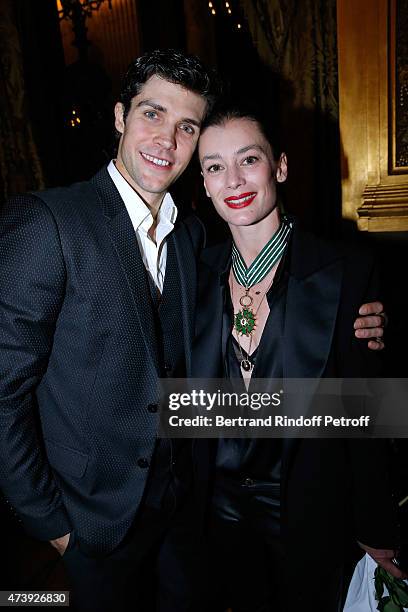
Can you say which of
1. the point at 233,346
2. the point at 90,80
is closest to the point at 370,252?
the point at 233,346

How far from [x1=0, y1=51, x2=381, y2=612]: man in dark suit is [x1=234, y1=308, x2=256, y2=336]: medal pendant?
0.51 feet

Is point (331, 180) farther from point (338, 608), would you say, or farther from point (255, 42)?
point (338, 608)

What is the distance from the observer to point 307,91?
261cm

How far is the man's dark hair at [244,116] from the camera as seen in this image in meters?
1.39

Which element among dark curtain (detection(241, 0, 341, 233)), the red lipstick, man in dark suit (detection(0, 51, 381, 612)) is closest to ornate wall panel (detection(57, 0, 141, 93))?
dark curtain (detection(241, 0, 341, 233))

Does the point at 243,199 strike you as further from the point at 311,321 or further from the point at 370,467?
the point at 370,467

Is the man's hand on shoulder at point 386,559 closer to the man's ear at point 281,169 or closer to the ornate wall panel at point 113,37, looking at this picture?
the man's ear at point 281,169

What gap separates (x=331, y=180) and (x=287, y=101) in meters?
0.55

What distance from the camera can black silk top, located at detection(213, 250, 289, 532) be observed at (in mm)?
1343

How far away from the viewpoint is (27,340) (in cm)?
114

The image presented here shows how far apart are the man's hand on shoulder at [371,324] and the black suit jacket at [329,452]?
2 cm

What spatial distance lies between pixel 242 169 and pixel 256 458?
35.6 inches

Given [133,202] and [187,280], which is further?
[187,280]

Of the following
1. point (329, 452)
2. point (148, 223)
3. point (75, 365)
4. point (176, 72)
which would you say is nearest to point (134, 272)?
point (148, 223)
